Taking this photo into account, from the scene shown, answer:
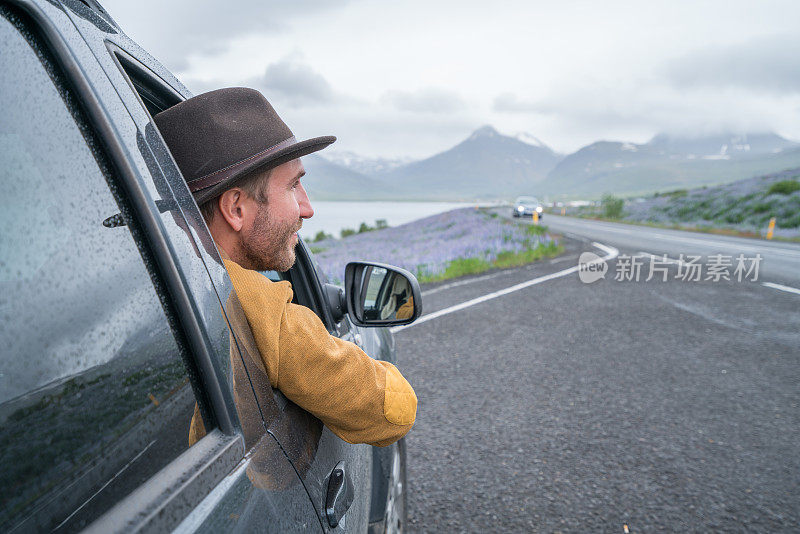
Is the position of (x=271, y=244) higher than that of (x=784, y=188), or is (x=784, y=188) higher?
(x=271, y=244)

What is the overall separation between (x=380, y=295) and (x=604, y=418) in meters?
2.55

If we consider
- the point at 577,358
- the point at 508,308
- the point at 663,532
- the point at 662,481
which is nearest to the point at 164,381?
the point at 663,532

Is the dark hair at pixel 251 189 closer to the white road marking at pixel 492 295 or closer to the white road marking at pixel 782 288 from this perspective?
the white road marking at pixel 492 295

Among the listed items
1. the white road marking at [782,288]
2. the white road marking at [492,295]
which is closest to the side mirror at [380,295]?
the white road marking at [492,295]

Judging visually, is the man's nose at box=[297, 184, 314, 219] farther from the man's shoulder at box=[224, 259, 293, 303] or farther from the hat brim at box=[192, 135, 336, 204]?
the man's shoulder at box=[224, 259, 293, 303]

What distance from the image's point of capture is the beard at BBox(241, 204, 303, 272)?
1315 millimetres

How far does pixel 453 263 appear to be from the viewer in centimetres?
1141

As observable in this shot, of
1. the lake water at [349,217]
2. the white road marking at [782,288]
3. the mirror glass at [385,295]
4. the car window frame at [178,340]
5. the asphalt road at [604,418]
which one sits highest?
the car window frame at [178,340]

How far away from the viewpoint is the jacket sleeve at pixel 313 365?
1.12 m

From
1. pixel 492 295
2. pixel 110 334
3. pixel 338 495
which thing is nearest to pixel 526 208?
pixel 492 295

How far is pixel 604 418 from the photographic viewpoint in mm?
3709

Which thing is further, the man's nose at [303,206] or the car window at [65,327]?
the man's nose at [303,206]

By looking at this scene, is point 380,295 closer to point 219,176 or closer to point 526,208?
point 219,176

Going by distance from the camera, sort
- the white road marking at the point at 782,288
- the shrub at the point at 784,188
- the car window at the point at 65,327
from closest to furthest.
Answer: the car window at the point at 65,327, the white road marking at the point at 782,288, the shrub at the point at 784,188
